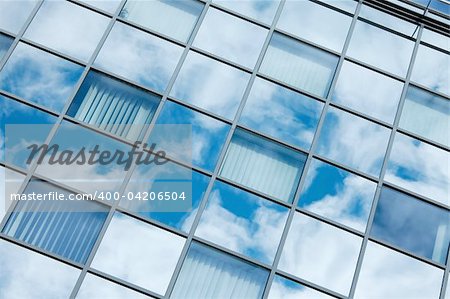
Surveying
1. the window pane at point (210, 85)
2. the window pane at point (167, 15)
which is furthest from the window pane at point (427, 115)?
the window pane at point (167, 15)

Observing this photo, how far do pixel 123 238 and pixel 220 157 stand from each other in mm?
2628

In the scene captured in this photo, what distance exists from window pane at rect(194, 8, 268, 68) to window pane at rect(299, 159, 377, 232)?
116 inches

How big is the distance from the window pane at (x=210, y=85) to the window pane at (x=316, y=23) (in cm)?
202

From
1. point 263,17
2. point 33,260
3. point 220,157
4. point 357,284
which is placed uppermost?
point 263,17

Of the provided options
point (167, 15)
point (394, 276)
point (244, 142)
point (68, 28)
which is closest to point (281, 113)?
point (244, 142)

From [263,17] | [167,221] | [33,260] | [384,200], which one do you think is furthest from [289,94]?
[33,260]

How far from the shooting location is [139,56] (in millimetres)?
14070

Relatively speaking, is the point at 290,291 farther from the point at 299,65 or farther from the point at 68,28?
the point at 68,28

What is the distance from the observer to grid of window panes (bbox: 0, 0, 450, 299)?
39.9ft

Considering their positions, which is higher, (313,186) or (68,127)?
A: (313,186)

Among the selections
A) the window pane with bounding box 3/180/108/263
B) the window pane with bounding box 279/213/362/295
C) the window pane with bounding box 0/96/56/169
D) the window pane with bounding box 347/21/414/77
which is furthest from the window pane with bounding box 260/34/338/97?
the window pane with bounding box 3/180/108/263

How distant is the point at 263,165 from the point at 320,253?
217 cm

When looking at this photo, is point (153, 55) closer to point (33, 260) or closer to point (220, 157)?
point (220, 157)

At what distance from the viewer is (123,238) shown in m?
12.2
